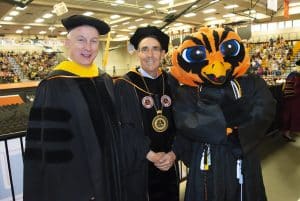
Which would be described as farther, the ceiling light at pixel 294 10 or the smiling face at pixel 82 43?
the ceiling light at pixel 294 10

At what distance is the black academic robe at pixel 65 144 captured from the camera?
53.6 inches

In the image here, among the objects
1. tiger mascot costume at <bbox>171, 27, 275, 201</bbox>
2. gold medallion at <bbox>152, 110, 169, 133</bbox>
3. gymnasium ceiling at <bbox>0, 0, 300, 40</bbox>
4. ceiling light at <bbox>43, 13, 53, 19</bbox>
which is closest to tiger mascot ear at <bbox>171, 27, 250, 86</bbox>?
tiger mascot costume at <bbox>171, 27, 275, 201</bbox>

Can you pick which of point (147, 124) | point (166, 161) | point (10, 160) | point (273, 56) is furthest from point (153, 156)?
point (273, 56)

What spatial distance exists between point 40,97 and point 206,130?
0.88m

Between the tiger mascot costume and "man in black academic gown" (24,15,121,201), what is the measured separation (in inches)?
19.5

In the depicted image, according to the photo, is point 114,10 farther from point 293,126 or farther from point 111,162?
point 111,162

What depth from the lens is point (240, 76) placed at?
173 centimetres

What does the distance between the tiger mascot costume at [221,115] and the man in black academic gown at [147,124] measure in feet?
0.72

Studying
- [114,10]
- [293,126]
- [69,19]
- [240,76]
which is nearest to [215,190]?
[240,76]

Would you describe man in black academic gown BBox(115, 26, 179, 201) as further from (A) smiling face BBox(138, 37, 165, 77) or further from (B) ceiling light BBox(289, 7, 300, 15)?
(B) ceiling light BBox(289, 7, 300, 15)

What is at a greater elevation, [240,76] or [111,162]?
[240,76]

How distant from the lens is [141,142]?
179 cm

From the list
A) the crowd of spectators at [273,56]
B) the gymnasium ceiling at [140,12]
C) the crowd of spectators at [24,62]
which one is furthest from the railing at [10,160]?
the crowd of spectators at [24,62]

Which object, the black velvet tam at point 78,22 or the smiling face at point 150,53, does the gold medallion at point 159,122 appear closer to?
the smiling face at point 150,53
